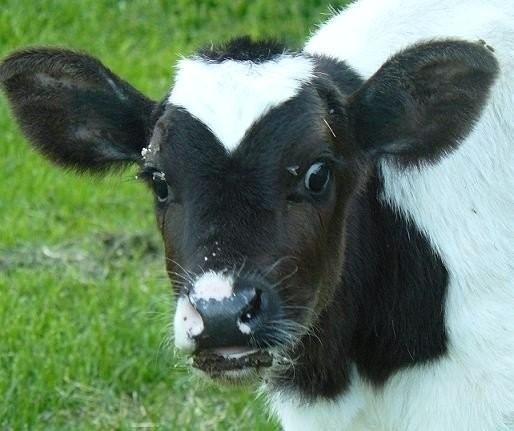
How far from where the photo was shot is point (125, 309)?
7.84 m

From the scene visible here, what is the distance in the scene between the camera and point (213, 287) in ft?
15.9

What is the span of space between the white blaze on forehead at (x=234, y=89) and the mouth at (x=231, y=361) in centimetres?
68

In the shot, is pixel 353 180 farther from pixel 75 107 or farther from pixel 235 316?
pixel 75 107

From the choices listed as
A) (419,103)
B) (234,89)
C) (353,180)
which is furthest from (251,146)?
(419,103)

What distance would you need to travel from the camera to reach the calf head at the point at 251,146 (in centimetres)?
495

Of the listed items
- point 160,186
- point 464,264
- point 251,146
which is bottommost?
point 160,186

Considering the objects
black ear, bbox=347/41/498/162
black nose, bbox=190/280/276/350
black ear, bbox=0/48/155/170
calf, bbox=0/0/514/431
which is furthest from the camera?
black ear, bbox=0/48/155/170

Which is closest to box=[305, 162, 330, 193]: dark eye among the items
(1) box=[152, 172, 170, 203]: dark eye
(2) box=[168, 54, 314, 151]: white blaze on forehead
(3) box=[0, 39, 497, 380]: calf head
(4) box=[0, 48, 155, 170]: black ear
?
(3) box=[0, 39, 497, 380]: calf head

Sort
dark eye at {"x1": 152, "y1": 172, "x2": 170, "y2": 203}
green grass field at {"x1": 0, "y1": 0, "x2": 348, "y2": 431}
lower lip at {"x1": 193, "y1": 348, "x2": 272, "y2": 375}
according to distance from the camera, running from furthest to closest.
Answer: green grass field at {"x1": 0, "y1": 0, "x2": 348, "y2": 431}
dark eye at {"x1": 152, "y1": 172, "x2": 170, "y2": 203}
lower lip at {"x1": 193, "y1": 348, "x2": 272, "y2": 375}

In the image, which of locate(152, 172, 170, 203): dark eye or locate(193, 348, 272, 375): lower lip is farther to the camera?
locate(152, 172, 170, 203): dark eye

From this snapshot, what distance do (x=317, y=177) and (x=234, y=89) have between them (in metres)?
0.41

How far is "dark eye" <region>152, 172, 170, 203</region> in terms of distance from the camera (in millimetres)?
5340

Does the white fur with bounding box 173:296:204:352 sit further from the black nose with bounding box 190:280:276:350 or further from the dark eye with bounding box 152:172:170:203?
the dark eye with bounding box 152:172:170:203

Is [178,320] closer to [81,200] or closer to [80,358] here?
[80,358]
